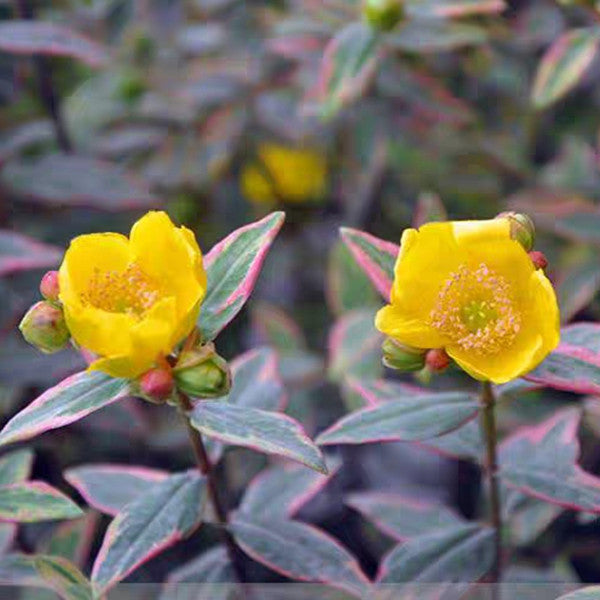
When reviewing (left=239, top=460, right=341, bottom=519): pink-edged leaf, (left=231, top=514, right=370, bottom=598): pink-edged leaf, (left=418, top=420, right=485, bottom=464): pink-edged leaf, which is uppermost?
(left=418, top=420, right=485, bottom=464): pink-edged leaf

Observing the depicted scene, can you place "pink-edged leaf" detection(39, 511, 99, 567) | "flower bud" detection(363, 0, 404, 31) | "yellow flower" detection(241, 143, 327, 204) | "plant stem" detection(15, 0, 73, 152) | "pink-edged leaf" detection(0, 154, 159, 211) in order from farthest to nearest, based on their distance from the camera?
"yellow flower" detection(241, 143, 327, 204), "plant stem" detection(15, 0, 73, 152), "pink-edged leaf" detection(0, 154, 159, 211), "flower bud" detection(363, 0, 404, 31), "pink-edged leaf" detection(39, 511, 99, 567)

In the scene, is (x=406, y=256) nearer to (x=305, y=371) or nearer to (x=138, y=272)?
(x=138, y=272)

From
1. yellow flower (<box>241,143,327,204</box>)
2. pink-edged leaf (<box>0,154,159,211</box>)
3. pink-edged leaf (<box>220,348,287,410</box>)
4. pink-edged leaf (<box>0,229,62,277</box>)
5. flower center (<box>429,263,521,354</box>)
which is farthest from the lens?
yellow flower (<box>241,143,327,204</box>)

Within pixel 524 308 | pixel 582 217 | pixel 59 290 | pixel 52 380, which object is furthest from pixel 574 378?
pixel 52 380

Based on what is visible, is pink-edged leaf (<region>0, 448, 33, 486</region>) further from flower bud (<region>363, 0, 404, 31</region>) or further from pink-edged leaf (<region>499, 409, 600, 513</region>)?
flower bud (<region>363, 0, 404, 31</region>)

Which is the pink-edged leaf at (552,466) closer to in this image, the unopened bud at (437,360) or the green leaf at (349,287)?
the unopened bud at (437,360)

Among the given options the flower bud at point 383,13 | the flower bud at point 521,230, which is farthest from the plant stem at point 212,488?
the flower bud at point 383,13

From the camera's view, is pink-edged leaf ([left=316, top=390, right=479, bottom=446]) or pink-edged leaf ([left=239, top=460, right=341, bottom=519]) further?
pink-edged leaf ([left=239, top=460, right=341, bottom=519])

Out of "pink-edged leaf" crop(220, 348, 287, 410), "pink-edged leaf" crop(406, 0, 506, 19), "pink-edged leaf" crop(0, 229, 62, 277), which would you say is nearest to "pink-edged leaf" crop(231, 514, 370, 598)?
"pink-edged leaf" crop(220, 348, 287, 410)
